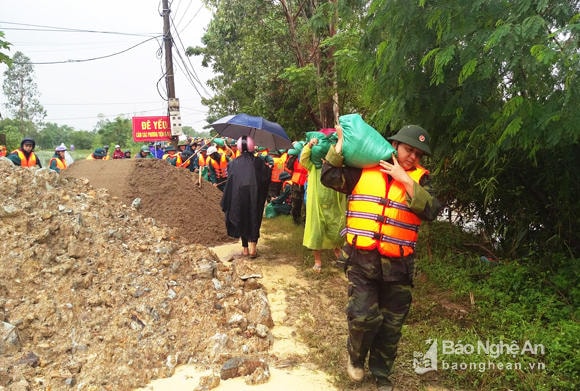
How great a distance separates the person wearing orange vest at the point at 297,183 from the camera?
297 inches

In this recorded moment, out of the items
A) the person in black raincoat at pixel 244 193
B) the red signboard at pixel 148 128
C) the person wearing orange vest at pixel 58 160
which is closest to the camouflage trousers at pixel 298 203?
the person in black raincoat at pixel 244 193

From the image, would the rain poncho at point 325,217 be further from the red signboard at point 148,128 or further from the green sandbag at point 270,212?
the red signboard at point 148,128

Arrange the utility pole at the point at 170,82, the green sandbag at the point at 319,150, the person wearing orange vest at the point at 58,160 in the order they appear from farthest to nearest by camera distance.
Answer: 1. the utility pole at the point at 170,82
2. the person wearing orange vest at the point at 58,160
3. the green sandbag at the point at 319,150

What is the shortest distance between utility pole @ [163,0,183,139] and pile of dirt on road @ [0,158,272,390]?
7.40 m

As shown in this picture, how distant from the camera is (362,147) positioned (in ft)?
8.71

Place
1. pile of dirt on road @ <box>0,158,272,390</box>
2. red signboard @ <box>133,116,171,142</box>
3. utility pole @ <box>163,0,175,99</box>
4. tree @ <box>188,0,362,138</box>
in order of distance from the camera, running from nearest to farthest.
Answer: pile of dirt on road @ <box>0,158,272,390</box>, tree @ <box>188,0,362,138</box>, utility pole @ <box>163,0,175,99</box>, red signboard @ <box>133,116,171,142</box>

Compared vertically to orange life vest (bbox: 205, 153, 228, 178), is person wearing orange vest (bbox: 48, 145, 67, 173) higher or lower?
higher

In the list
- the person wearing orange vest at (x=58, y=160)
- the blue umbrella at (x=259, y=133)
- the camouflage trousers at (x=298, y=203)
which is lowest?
the camouflage trousers at (x=298, y=203)

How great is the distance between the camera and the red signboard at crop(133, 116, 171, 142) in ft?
57.9

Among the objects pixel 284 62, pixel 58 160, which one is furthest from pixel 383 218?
pixel 284 62

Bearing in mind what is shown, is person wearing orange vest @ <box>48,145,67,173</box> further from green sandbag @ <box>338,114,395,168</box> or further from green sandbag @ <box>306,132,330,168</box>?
green sandbag @ <box>338,114,395,168</box>

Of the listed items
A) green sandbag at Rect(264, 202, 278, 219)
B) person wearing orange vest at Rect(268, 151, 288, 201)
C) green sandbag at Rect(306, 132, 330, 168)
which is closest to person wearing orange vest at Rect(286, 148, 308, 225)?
green sandbag at Rect(264, 202, 278, 219)

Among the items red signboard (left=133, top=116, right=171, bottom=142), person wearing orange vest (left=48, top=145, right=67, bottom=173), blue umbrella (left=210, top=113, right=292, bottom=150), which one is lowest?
person wearing orange vest (left=48, top=145, right=67, bottom=173)

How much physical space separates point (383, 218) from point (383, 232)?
9 centimetres
